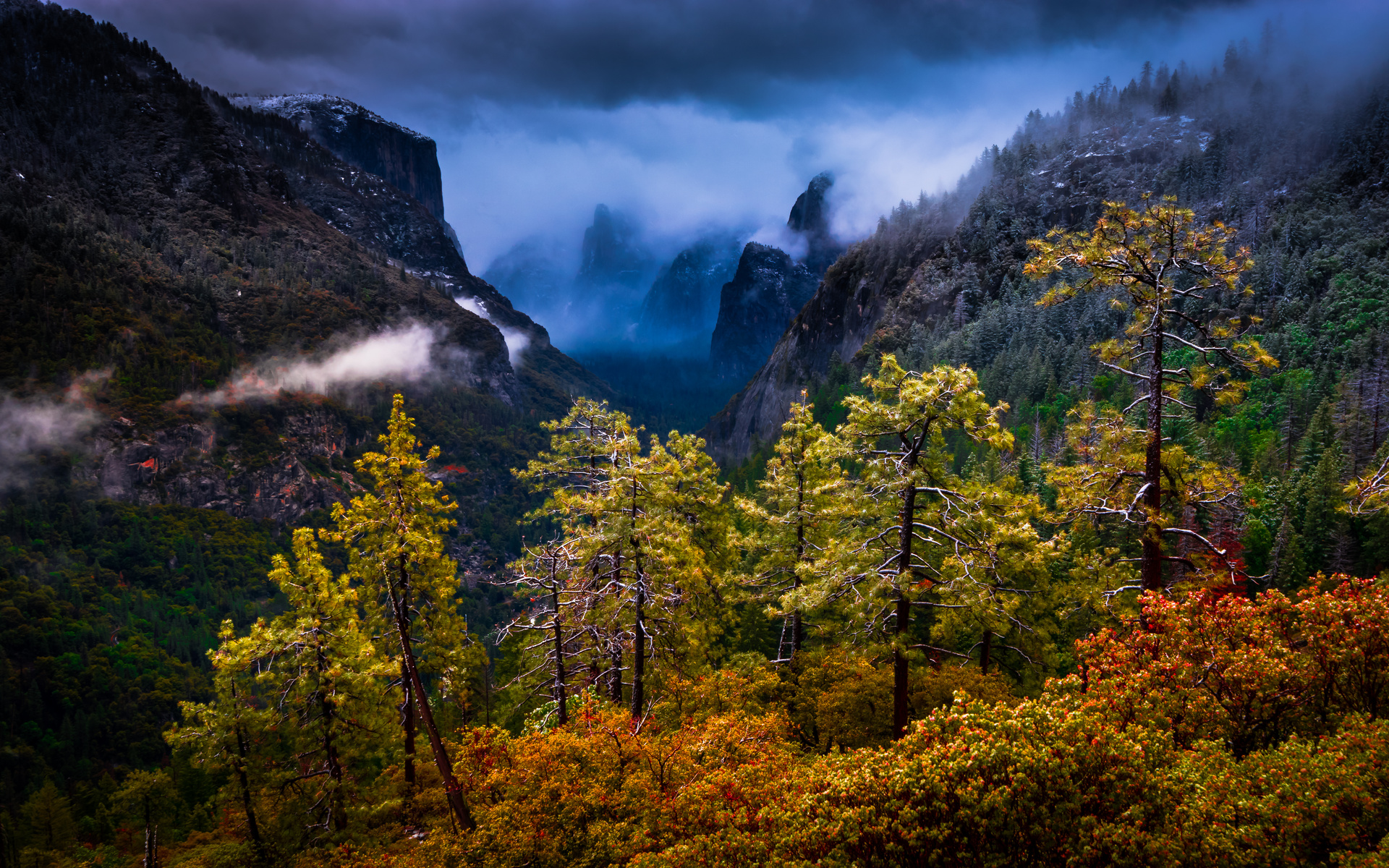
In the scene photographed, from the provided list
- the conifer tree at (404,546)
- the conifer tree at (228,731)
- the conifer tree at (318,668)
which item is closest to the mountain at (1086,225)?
the conifer tree at (404,546)

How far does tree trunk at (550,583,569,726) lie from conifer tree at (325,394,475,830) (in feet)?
11.6

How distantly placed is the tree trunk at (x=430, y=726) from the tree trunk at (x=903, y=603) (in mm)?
10729

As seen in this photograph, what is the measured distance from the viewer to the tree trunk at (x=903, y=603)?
1437cm

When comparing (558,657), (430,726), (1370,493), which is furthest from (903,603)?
(558,657)

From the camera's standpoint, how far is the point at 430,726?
1658 cm

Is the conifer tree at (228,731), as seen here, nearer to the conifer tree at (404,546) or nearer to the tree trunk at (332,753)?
the tree trunk at (332,753)

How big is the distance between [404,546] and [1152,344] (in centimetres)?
2043

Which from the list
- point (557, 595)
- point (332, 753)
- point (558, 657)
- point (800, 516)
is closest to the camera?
point (332, 753)

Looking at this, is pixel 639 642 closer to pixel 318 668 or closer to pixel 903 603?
pixel 903 603

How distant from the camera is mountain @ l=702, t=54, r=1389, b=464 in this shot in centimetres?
10975

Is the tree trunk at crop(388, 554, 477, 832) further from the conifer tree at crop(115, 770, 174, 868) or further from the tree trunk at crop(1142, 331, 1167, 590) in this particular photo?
the conifer tree at crop(115, 770, 174, 868)

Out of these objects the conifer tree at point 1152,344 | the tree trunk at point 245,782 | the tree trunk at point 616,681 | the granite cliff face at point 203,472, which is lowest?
the tree trunk at point 245,782

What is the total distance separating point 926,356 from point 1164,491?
13060cm

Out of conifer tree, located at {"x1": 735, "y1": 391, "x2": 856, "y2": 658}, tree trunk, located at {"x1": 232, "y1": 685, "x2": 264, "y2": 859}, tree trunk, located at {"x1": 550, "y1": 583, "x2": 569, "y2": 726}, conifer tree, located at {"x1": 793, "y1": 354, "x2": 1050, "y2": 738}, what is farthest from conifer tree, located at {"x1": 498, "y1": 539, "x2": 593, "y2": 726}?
conifer tree, located at {"x1": 793, "y1": 354, "x2": 1050, "y2": 738}
